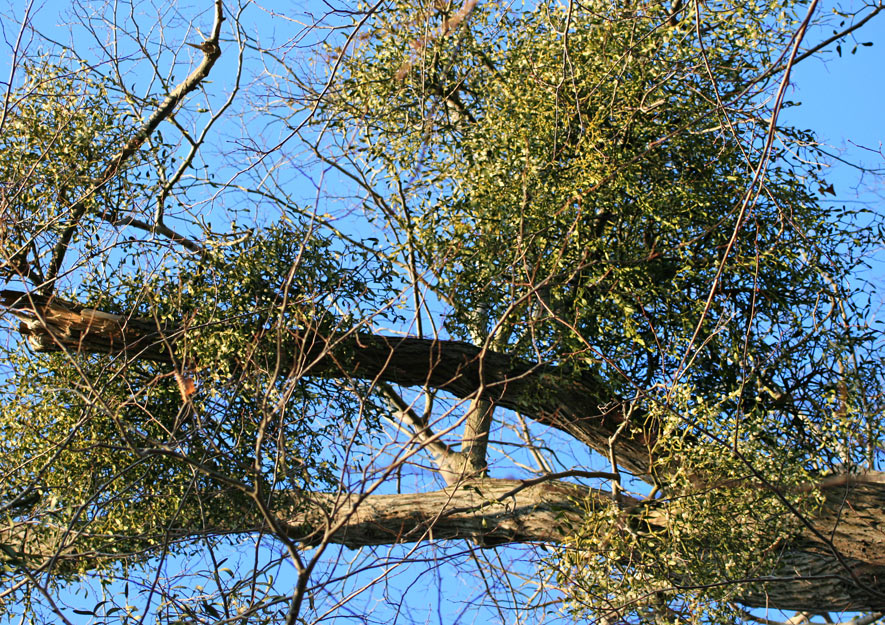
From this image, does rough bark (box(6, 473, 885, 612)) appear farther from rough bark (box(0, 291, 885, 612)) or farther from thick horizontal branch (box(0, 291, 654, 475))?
thick horizontal branch (box(0, 291, 654, 475))

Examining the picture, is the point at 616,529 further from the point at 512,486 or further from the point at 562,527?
the point at 512,486

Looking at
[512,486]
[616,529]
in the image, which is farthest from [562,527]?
[616,529]

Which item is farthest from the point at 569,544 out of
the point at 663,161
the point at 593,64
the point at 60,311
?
the point at 60,311

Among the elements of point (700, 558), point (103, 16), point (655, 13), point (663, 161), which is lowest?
point (700, 558)

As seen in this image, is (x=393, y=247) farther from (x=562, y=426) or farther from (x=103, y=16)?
(x=103, y=16)

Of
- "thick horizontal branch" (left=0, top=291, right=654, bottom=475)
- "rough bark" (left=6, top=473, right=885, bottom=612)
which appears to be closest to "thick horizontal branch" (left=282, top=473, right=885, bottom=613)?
"rough bark" (left=6, top=473, right=885, bottom=612)

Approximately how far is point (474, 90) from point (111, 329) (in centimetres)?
290

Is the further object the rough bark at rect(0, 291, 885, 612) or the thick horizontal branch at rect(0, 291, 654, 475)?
the thick horizontal branch at rect(0, 291, 654, 475)

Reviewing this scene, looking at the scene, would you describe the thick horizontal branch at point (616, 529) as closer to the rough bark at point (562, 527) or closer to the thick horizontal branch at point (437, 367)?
the rough bark at point (562, 527)

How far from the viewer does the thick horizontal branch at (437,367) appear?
5188 millimetres

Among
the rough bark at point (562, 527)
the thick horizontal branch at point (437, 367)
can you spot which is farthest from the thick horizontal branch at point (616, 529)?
the thick horizontal branch at point (437, 367)

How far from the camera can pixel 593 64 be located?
5.48 metres

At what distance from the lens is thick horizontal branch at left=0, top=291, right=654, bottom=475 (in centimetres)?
519

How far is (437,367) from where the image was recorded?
543 cm
